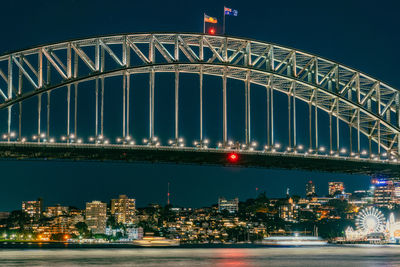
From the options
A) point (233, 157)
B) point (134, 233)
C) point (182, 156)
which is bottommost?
point (134, 233)

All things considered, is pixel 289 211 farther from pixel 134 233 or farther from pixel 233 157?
pixel 233 157

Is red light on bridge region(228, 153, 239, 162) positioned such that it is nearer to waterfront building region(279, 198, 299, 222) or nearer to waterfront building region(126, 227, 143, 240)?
waterfront building region(126, 227, 143, 240)

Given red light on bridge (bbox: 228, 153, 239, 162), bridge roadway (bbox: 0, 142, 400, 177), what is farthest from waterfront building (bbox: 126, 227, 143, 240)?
red light on bridge (bbox: 228, 153, 239, 162)

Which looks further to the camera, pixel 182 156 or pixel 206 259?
pixel 182 156

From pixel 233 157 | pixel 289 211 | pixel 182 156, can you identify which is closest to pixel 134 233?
pixel 289 211

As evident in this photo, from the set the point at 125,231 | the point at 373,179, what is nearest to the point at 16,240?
the point at 125,231

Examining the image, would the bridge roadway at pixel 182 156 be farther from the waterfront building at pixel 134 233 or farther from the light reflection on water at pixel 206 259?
the waterfront building at pixel 134 233

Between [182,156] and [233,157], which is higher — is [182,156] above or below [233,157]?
above

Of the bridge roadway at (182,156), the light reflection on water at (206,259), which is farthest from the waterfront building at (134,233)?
the light reflection on water at (206,259)
